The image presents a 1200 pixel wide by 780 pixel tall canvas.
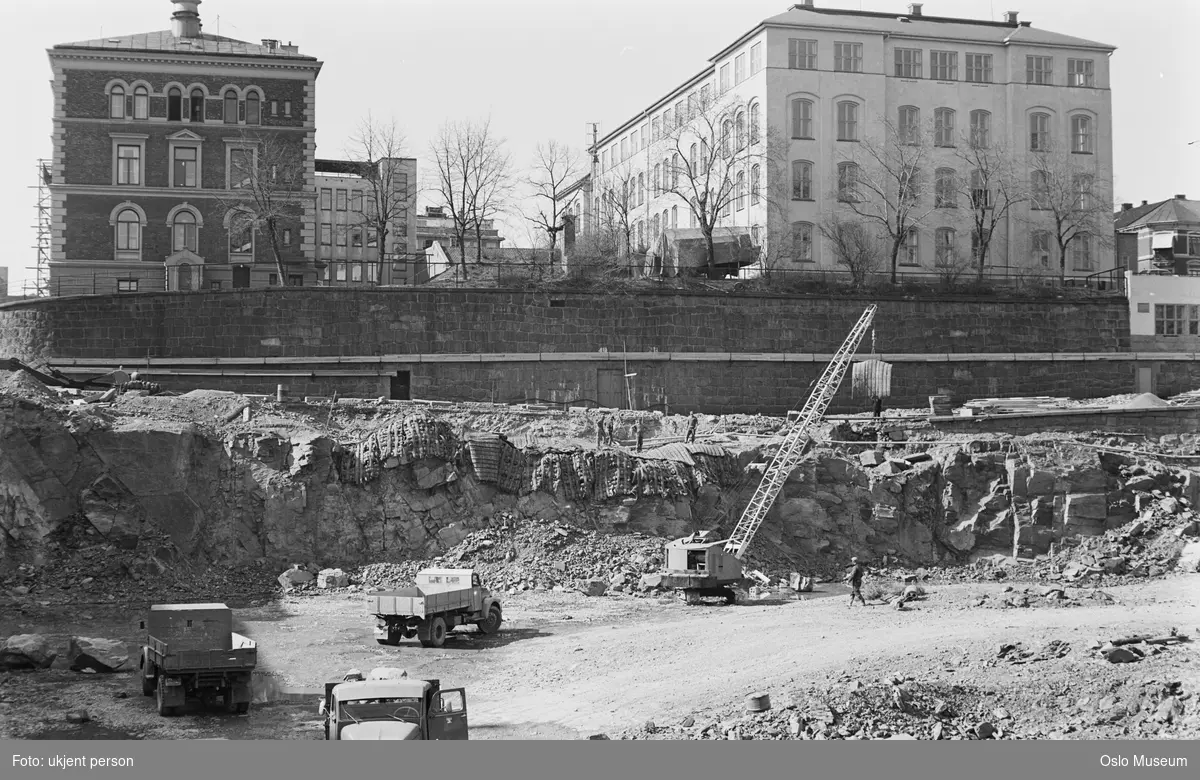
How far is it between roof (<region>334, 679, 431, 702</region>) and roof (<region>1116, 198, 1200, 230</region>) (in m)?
73.7

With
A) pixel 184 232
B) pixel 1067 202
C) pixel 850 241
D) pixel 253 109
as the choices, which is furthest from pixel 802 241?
pixel 184 232

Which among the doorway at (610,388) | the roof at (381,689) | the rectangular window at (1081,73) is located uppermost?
the rectangular window at (1081,73)

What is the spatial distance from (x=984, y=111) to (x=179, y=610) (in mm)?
57256

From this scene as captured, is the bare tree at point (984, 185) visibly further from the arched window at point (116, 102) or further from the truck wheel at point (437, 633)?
the truck wheel at point (437, 633)

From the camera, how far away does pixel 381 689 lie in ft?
69.2

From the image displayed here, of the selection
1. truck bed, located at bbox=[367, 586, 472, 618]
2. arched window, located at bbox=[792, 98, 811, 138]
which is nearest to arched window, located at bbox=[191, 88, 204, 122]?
arched window, located at bbox=[792, 98, 811, 138]

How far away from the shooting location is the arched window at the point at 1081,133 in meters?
72.7

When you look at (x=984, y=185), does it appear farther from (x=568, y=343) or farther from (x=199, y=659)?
(x=199, y=659)

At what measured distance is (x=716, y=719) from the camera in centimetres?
2452

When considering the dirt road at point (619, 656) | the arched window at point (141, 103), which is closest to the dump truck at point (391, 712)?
the dirt road at point (619, 656)

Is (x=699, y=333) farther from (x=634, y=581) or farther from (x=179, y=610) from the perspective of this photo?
(x=179, y=610)

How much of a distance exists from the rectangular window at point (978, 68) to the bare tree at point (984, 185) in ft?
11.2
